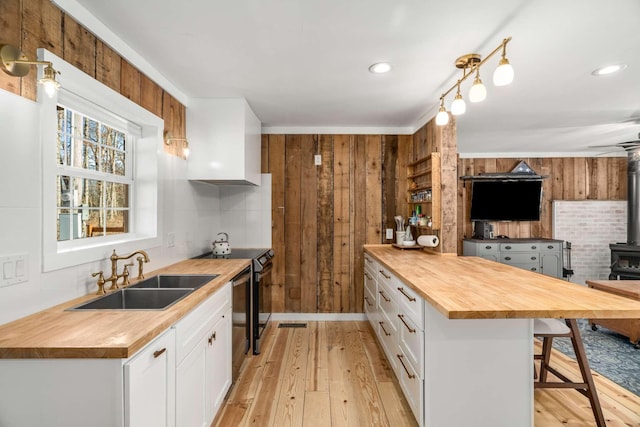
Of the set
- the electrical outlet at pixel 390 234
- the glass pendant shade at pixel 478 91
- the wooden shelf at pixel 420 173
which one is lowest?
the electrical outlet at pixel 390 234

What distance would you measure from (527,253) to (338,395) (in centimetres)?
409

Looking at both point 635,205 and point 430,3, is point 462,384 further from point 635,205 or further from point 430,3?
point 635,205

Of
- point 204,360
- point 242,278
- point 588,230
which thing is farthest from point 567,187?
point 204,360

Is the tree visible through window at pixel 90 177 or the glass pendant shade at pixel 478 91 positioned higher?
the glass pendant shade at pixel 478 91

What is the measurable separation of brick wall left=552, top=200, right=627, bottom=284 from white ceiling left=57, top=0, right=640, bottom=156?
2330 mm

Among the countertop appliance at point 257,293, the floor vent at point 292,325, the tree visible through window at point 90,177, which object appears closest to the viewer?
the tree visible through window at point 90,177

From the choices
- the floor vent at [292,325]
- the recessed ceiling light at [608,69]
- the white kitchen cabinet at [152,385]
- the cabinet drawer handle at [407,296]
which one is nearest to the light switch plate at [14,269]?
the white kitchen cabinet at [152,385]

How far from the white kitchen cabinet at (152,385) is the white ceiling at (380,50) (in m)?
1.62

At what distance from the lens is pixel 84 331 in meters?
1.15

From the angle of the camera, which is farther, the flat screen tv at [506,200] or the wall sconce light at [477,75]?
the flat screen tv at [506,200]

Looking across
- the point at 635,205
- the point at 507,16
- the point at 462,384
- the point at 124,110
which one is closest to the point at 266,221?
the point at 124,110

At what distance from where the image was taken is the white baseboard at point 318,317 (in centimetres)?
382

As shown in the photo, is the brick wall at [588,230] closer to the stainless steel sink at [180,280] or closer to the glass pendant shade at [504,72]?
the glass pendant shade at [504,72]

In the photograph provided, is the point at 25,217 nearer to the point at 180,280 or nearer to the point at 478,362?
the point at 180,280
